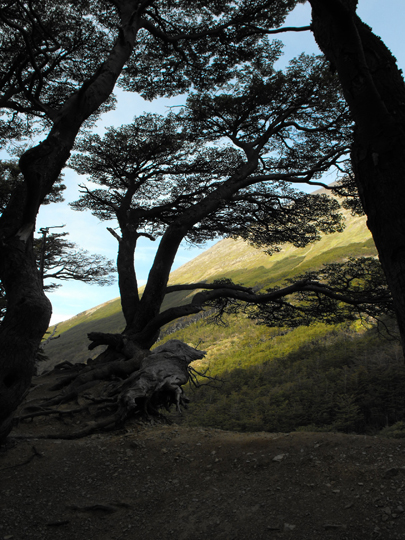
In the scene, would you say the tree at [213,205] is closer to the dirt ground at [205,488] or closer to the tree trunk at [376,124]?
the dirt ground at [205,488]

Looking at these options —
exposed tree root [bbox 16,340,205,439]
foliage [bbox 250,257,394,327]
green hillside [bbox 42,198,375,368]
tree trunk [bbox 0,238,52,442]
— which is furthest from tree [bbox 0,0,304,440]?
green hillside [bbox 42,198,375,368]

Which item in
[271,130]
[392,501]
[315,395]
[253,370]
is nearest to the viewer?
[392,501]

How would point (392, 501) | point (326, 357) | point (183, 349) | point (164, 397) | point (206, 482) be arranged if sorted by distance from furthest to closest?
1. point (326, 357)
2. point (183, 349)
3. point (164, 397)
4. point (206, 482)
5. point (392, 501)

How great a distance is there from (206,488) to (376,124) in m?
4.34

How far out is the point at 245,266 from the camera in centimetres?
9869

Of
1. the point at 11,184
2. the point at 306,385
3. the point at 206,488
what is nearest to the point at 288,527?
the point at 206,488

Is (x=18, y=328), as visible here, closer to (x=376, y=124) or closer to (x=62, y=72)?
(x=376, y=124)

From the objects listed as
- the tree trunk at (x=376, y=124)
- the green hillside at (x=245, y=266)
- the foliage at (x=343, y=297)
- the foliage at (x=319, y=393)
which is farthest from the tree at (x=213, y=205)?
the green hillside at (x=245, y=266)

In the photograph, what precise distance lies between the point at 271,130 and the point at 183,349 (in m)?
7.04

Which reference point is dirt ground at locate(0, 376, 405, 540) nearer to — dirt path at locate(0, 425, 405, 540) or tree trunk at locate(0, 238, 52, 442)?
dirt path at locate(0, 425, 405, 540)

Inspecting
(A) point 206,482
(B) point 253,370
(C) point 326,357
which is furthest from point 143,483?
(B) point 253,370

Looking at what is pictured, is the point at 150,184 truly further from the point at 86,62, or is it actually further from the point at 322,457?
the point at 322,457

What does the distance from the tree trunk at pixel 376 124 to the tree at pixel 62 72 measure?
3.92 metres

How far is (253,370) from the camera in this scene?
1939cm
